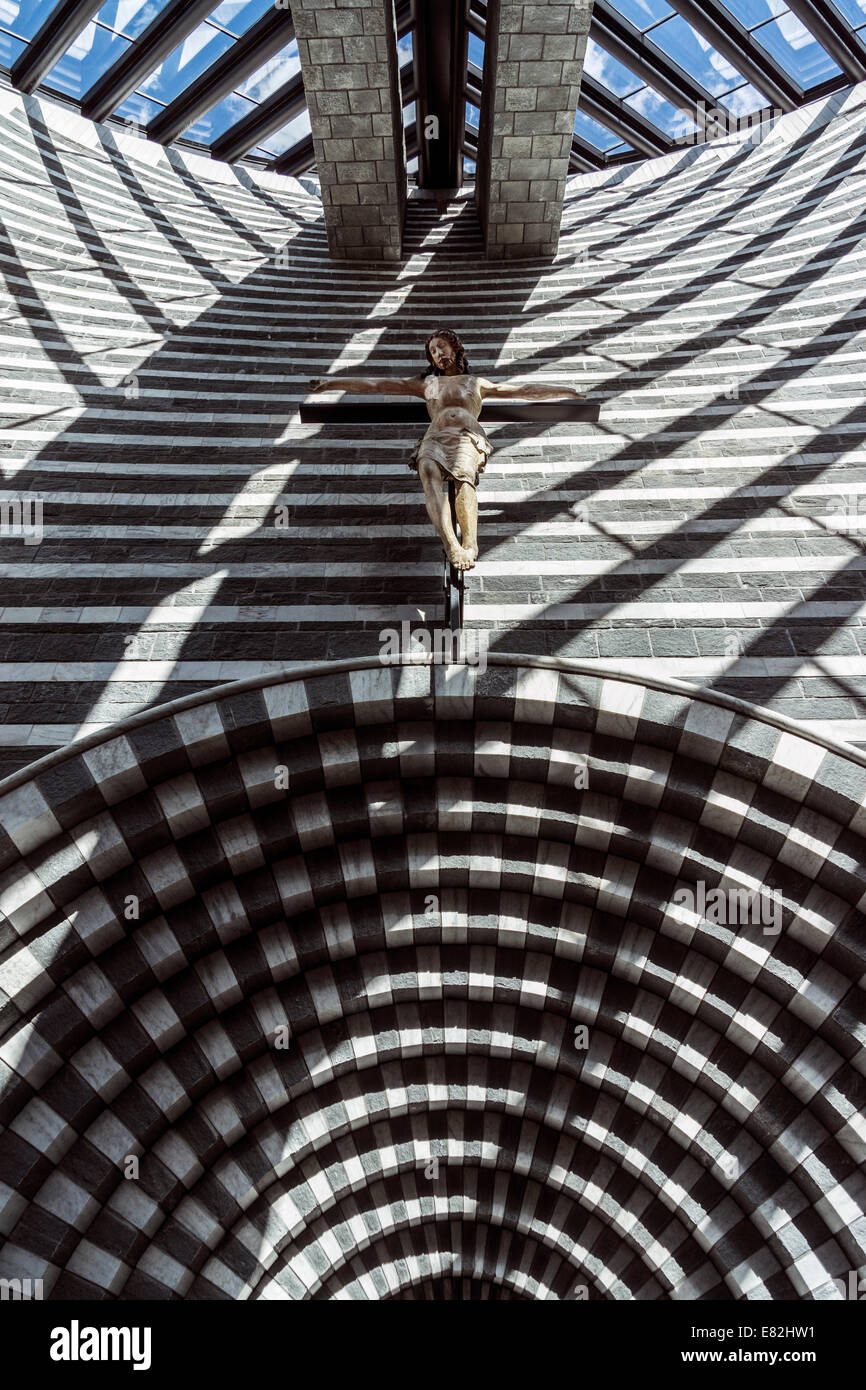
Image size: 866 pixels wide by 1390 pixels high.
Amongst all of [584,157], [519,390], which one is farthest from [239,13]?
[519,390]

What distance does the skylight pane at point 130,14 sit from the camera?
14281 mm

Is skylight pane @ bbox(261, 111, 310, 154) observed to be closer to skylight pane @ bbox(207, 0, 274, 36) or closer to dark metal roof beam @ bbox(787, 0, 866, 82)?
skylight pane @ bbox(207, 0, 274, 36)

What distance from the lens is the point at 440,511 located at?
5891mm

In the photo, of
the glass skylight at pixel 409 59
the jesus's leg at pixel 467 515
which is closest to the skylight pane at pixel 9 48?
the glass skylight at pixel 409 59

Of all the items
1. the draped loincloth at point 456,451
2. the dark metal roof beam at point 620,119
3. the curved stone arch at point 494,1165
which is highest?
the dark metal roof beam at point 620,119

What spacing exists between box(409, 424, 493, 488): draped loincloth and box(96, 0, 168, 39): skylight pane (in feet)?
47.1

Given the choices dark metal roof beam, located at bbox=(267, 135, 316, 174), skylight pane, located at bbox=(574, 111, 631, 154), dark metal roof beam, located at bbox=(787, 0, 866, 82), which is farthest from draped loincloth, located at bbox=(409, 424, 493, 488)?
skylight pane, located at bbox=(574, 111, 631, 154)

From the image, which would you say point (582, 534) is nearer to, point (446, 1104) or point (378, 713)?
point (378, 713)

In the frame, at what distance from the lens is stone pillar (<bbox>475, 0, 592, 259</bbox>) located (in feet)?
38.0

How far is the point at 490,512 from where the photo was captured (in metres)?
8.32

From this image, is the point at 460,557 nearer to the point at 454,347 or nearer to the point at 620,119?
the point at 454,347

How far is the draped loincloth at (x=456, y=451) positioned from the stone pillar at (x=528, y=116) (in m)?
9.61

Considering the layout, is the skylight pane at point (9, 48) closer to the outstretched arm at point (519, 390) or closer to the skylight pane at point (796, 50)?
the skylight pane at point (796, 50)
